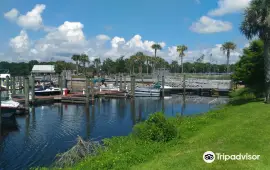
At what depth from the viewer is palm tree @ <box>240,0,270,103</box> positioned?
76.6ft

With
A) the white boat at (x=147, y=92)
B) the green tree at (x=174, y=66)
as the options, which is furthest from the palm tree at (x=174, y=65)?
the white boat at (x=147, y=92)

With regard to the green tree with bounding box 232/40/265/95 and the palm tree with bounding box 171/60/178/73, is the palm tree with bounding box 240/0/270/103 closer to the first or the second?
the green tree with bounding box 232/40/265/95

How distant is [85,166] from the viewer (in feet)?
39.4

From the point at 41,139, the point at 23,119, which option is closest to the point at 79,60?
the point at 23,119

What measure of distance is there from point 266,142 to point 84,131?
1771cm

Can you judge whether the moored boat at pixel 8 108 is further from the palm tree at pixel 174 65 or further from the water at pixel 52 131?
the palm tree at pixel 174 65

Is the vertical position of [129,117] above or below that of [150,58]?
below

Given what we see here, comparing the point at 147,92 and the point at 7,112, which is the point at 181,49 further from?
the point at 7,112

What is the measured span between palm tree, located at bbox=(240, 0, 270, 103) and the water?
1005 cm

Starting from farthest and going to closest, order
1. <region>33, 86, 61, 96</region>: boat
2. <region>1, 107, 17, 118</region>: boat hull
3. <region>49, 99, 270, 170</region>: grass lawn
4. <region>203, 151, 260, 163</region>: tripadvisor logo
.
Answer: <region>33, 86, 61, 96</region>: boat < <region>1, 107, 17, 118</region>: boat hull < <region>203, 151, 260, 163</region>: tripadvisor logo < <region>49, 99, 270, 170</region>: grass lawn

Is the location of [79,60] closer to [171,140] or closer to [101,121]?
[101,121]

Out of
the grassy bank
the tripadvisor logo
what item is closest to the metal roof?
the grassy bank

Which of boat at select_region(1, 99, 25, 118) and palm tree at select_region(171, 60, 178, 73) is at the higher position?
palm tree at select_region(171, 60, 178, 73)

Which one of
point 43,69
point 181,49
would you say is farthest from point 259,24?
point 43,69
